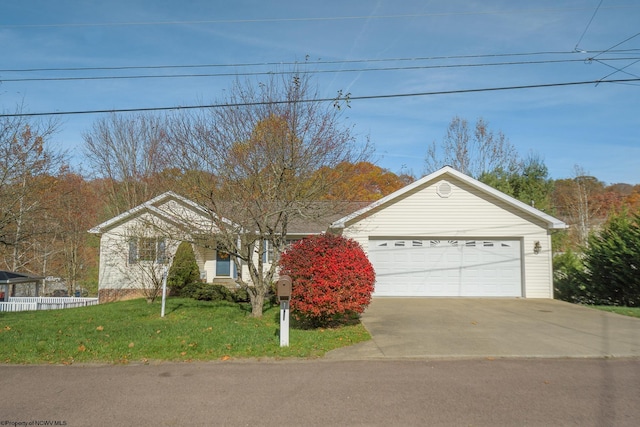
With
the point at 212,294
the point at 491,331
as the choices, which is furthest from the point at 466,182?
the point at 212,294

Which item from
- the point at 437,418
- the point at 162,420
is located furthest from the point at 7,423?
the point at 437,418

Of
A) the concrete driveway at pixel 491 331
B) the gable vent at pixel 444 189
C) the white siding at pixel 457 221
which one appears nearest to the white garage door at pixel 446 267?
the white siding at pixel 457 221

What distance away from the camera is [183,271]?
1883 cm

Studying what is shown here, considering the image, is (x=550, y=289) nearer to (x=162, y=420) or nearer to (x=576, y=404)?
(x=576, y=404)

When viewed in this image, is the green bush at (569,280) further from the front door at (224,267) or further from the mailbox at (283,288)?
the mailbox at (283,288)

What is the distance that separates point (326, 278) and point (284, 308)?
157 centimetres

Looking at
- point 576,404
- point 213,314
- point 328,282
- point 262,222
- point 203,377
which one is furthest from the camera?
point 213,314

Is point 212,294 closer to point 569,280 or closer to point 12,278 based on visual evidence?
point 12,278

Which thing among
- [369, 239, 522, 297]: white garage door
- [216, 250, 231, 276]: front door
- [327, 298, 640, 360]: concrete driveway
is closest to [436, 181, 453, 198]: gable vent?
[369, 239, 522, 297]: white garage door

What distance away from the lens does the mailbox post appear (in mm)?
8430

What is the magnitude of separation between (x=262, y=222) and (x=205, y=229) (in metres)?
1.70

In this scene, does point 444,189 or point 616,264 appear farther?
point 444,189

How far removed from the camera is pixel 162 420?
5.10m

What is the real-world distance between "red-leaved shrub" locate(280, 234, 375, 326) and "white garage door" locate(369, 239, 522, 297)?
666 centimetres
